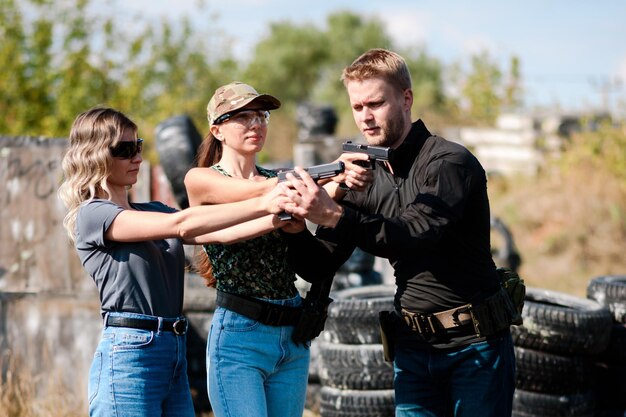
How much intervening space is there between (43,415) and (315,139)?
31.3 feet

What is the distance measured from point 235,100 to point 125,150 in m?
0.48

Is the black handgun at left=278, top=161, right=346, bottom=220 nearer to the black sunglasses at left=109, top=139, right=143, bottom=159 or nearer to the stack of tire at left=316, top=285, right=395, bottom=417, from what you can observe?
the black sunglasses at left=109, top=139, right=143, bottom=159

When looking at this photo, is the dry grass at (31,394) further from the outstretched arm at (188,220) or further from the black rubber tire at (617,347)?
the black rubber tire at (617,347)

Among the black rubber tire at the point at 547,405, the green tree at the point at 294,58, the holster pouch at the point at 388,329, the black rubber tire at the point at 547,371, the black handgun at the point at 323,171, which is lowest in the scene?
the black rubber tire at the point at 547,405

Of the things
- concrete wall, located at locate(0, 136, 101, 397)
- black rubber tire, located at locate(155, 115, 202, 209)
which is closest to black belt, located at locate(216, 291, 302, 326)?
concrete wall, located at locate(0, 136, 101, 397)

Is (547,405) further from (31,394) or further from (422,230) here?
(31,394)

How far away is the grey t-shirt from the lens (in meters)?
3.33

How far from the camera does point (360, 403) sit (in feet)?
17.8

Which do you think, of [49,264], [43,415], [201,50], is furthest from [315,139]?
[201,50]

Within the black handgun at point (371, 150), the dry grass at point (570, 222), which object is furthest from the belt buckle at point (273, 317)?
the dry grass at point (570, 222)

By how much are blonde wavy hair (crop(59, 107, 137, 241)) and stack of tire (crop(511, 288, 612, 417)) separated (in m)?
3.06

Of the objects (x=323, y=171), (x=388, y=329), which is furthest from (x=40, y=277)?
(x=323, y=171)

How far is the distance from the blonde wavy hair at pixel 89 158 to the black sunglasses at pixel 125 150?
21 mm

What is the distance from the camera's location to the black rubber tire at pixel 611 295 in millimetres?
6066
